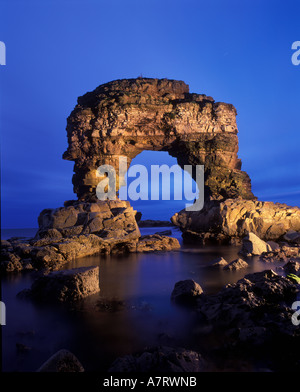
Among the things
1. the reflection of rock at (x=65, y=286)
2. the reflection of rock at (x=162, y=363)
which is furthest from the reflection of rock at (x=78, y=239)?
the reflection of rock at (x=162, y=363)

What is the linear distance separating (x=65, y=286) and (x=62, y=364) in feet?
9.77

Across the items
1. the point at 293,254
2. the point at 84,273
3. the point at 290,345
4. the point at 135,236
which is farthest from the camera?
the point at 135,236

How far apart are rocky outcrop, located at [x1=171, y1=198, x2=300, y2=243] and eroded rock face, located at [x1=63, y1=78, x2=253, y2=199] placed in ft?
11.7

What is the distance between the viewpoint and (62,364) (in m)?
2.55

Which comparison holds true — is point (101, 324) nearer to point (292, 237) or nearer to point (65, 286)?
point (65, 286)

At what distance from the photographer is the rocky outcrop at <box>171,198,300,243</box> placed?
17.2 meters

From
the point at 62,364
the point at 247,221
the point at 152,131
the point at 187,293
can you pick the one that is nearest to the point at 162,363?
the point at 62,364

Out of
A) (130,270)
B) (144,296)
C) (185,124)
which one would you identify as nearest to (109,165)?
(185,124)

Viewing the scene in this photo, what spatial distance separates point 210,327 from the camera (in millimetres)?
3746

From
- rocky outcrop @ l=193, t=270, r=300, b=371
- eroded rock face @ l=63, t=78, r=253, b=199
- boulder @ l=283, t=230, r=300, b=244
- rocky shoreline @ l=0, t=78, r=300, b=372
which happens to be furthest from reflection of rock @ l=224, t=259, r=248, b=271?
eroded rock face @ l=63, t=78, r=253, b=199

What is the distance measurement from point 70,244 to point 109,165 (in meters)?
12.7

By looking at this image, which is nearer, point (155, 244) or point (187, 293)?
point (187, 293)

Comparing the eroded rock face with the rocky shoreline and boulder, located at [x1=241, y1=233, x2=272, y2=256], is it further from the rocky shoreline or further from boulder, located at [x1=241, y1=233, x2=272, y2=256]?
boulder, located at [x1=241, y1=233, x2=272, y2=256]
